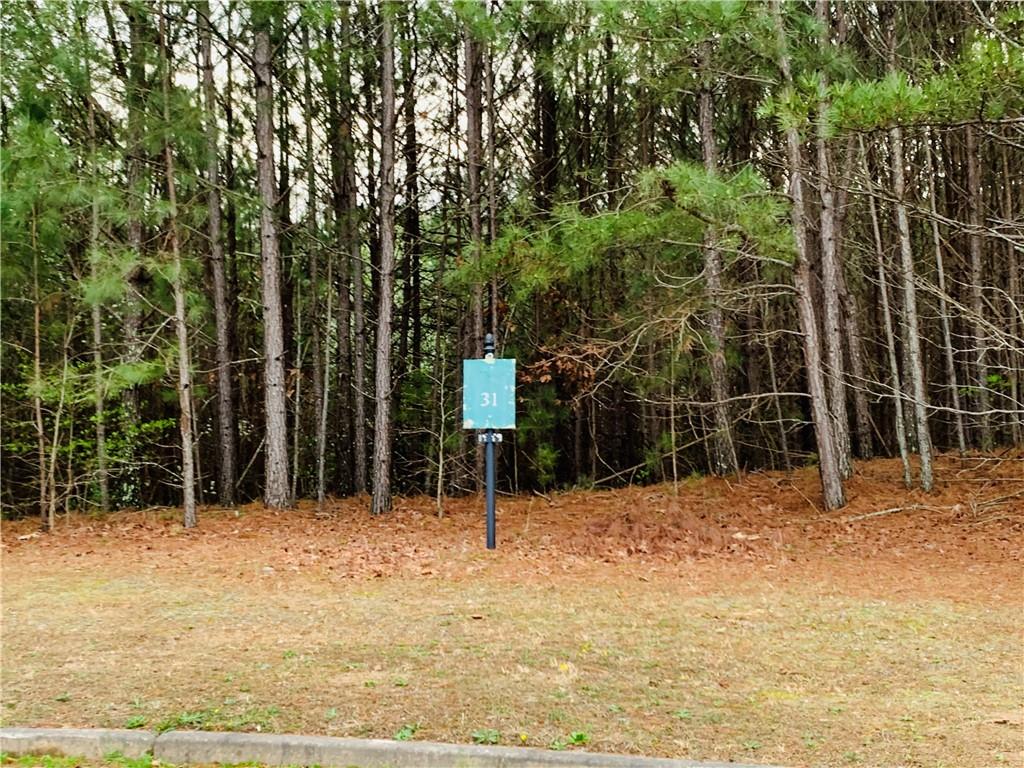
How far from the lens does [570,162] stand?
17.7 meters

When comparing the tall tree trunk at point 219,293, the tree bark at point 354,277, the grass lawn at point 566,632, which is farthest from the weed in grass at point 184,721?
the tree bark at point 354,277

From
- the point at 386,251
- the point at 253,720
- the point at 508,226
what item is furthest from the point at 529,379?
the point at 253,720

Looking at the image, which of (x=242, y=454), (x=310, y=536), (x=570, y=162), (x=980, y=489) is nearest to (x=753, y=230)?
(x=980, y=489)

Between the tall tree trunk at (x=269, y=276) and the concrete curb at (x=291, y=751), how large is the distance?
893 centimetres

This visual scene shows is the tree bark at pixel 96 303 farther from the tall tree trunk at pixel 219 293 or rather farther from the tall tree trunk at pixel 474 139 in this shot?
the tall tree trunk at pixel 474 139

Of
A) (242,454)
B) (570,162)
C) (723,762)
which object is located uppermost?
(570,162)

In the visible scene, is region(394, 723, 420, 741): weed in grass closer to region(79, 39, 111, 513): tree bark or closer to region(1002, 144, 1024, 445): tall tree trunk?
region(79, 39, 111, 513): tree bark

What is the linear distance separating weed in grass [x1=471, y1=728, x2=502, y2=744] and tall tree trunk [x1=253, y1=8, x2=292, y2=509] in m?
9.57

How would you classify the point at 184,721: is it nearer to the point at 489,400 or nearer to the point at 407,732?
the point at 407,732

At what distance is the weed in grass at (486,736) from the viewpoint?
3.78 meters

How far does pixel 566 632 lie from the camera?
5961 millimetres

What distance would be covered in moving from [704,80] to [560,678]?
926 centimetres

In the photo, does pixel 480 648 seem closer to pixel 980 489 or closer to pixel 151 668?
pixel 151 668

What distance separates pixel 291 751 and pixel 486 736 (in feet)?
2.96
